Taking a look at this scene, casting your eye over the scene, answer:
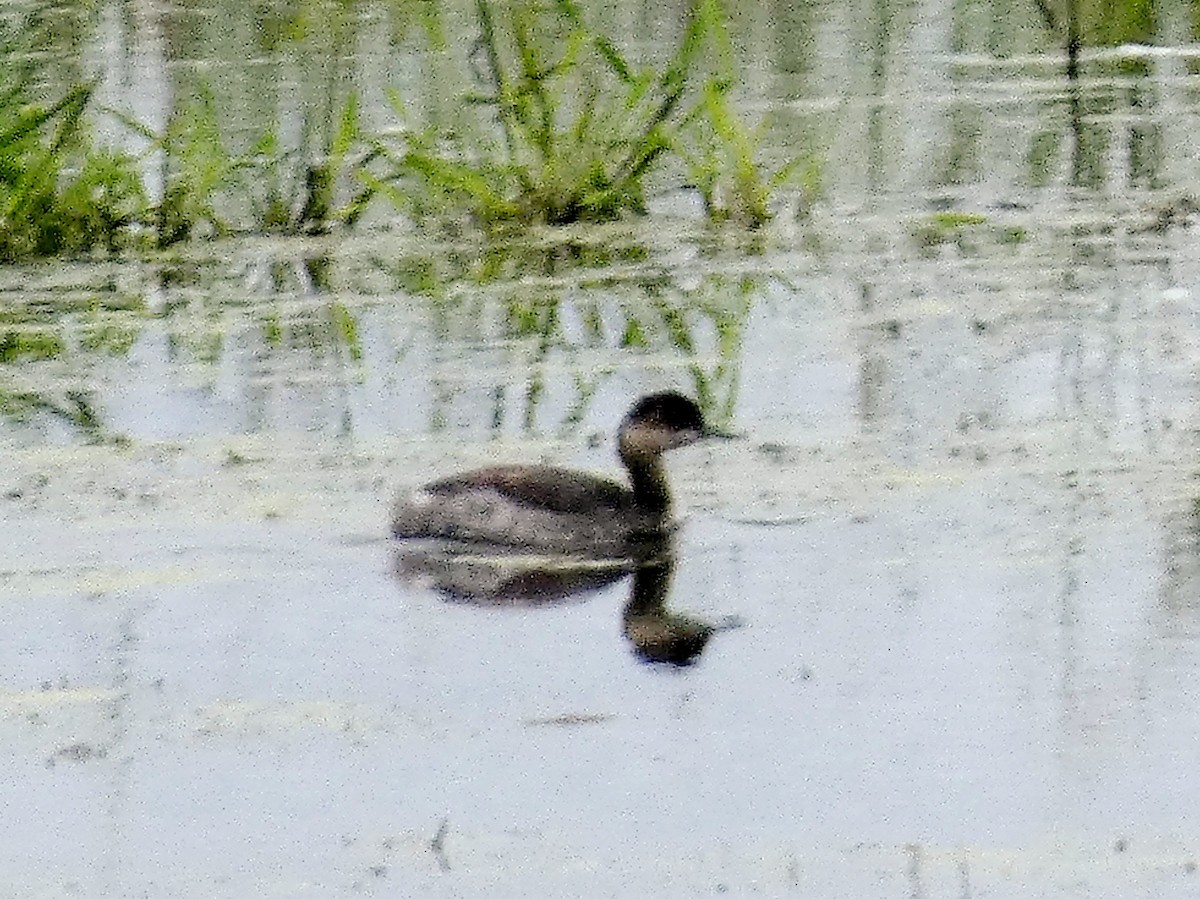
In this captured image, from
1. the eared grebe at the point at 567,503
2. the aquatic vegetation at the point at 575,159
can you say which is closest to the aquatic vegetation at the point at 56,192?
the aquatic vegetation at the point at 575,159

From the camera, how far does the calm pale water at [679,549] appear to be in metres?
4.32

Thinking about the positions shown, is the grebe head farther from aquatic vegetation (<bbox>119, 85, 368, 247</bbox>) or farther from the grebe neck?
aquatic vegetation (<bbox>119, 85, 368, 247</bbox>)

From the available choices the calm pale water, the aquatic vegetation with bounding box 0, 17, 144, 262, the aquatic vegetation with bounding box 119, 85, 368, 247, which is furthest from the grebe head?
the aquatic vegetation with bounding box 0, 17, 144, 262

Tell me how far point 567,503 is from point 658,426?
28 cm

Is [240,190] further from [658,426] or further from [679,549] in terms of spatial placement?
[679,549]

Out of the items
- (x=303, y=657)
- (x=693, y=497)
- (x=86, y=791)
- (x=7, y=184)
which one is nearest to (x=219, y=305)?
(x=7, y=184)

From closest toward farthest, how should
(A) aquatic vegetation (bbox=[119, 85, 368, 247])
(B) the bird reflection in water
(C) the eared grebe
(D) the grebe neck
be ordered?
(B) the bird reflection in water < (C) the eared grebe < (D) the grebe neck < (A) aquatic vegetation (bbox=[119, 85, 368, 247])

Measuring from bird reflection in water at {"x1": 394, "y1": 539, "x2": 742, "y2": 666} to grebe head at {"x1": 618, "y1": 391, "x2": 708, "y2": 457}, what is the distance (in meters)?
0.23

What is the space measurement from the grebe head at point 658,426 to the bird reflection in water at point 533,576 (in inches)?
9.1

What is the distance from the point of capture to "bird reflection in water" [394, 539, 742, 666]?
5.63m

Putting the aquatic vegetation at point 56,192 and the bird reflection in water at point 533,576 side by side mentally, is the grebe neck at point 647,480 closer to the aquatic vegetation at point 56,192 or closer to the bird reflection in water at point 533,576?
the bird reflection in water at point 533,576

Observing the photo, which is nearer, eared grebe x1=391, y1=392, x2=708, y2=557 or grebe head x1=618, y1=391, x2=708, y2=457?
eared grebe x1=391, y1=392, x2=708, y2=557

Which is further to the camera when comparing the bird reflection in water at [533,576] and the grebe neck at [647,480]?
the grebe neck at [647,480]

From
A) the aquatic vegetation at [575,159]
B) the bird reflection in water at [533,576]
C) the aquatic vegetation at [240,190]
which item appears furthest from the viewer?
the aquatic vegetation at [240,190]
